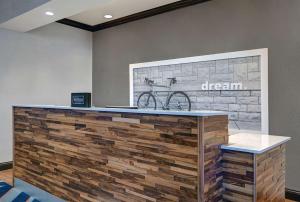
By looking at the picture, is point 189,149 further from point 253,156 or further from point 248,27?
point 248,27

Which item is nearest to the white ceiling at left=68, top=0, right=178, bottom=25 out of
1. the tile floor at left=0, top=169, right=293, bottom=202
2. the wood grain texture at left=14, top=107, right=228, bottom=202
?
the wood grain texture at left=14, top=107, right=228, bottom=202

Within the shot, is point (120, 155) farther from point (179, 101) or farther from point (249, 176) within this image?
point (179, 101)

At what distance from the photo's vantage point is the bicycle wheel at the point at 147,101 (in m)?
4.62

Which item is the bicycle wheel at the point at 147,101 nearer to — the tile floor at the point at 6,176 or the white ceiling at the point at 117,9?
the white ceiling at the point at 117,9

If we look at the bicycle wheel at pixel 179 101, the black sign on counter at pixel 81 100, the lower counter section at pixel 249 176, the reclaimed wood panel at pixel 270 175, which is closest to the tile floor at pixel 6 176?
the black sign on counter at pixel 81 100

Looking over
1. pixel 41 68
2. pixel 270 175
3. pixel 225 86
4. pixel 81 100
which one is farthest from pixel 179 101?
pixel 41 68

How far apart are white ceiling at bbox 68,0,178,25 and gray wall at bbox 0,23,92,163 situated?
1.81ft

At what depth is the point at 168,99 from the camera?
439 centimetres

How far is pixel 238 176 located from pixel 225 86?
81.0 inches

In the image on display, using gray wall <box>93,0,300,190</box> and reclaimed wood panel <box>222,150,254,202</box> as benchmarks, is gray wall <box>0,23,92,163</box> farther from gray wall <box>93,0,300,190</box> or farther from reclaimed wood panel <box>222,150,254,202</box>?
reclaimed wood panel <box>222,150,254,202</box>

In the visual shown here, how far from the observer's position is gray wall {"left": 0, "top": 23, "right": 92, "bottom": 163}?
440cm

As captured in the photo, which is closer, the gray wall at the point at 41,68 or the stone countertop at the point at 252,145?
the stone countertop at the point at 252,145

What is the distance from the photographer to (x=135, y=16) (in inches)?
191

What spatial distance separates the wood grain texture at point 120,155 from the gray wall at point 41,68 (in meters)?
1.41
